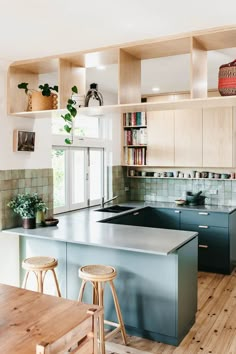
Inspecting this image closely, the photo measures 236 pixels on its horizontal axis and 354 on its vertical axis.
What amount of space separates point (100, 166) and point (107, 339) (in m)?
2.88

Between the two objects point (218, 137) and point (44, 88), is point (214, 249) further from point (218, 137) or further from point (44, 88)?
point (44, 88)

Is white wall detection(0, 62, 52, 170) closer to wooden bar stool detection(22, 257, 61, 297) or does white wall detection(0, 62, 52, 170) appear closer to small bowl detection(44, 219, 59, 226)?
small bowl detection(44, 219, 59, 226)

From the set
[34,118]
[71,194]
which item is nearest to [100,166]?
[71,194]

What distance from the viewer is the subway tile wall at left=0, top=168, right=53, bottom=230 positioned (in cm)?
353

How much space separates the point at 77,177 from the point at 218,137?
2.02 metres

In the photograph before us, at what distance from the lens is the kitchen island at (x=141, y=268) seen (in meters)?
2.93

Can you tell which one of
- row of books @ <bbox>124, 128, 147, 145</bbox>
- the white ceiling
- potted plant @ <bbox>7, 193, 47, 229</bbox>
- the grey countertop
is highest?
the white ceiling

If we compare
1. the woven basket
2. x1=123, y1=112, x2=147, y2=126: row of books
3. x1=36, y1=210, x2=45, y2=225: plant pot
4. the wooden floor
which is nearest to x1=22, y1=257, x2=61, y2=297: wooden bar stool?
x1=36, y1=210, x2=45, y2=225: plant pot

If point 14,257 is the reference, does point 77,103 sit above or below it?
above

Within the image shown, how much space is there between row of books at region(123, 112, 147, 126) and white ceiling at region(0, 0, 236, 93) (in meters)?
2.36

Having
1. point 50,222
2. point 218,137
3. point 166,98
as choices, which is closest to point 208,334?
point 50,222

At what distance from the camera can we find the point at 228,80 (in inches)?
104

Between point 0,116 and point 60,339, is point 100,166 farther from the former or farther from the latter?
point 60,339

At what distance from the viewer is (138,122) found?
575 centimetres
